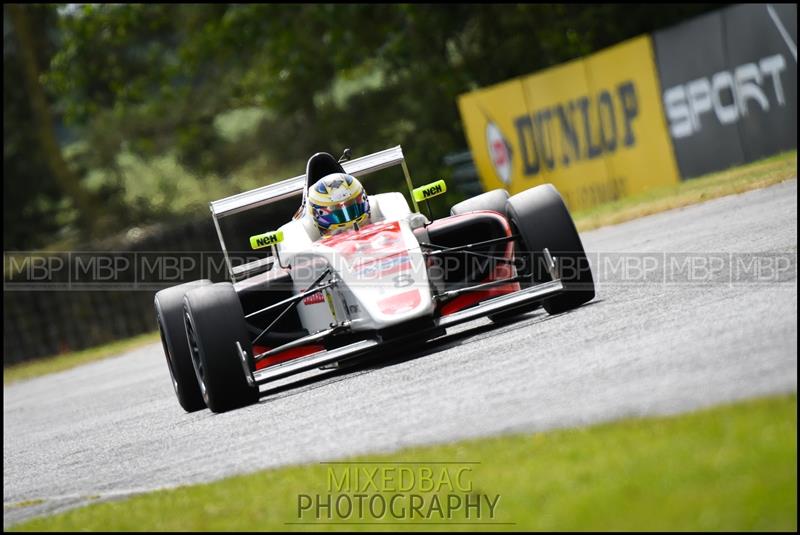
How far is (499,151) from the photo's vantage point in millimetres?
24047

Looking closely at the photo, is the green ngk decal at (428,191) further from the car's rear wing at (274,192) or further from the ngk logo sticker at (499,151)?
the ngk logo sticker at (499,151)

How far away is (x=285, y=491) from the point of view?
5.62 m

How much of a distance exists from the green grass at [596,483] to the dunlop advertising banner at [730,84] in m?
13.0

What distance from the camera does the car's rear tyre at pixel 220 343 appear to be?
8.76 meters

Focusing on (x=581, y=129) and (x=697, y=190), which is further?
(x=581, y=129)

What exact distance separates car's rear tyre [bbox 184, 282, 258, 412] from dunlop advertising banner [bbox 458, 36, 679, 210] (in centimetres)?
1216

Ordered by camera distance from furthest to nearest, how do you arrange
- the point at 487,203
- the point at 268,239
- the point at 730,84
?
1. the point at 730,84
2. the point at 487,203
3. the point at 268,239

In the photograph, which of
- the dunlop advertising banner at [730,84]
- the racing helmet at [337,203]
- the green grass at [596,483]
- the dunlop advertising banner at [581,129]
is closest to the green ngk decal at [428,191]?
the racing helmet at [337,203]

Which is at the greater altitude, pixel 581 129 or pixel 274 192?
pixel 274 192

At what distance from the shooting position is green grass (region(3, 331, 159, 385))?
22.0 metres

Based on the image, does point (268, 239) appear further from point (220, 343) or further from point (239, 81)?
point (239, 81)

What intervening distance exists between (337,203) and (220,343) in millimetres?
1776

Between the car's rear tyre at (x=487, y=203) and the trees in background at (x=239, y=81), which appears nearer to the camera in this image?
the car's rear tyre at (x=487, y=203)

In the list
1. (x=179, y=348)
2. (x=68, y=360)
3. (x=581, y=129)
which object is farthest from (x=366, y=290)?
(x=68, y=360)
